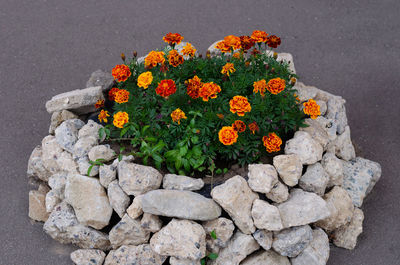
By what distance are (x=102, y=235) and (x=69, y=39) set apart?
3580 mm

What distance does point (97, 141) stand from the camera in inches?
164

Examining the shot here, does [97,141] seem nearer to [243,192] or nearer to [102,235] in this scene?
[102,235]

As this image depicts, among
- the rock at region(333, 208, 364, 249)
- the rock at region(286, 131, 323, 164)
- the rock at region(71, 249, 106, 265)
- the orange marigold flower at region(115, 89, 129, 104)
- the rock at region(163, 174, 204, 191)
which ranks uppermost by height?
the orange marigold flower at region(115, 89, 129, 104)

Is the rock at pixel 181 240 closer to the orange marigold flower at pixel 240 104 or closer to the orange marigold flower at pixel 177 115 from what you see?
the orange marigold flower at pixel 177 115

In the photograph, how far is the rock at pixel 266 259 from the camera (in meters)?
3.70

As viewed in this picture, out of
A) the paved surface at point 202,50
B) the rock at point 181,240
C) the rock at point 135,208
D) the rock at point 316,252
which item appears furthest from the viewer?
the paved surface at point 202,50

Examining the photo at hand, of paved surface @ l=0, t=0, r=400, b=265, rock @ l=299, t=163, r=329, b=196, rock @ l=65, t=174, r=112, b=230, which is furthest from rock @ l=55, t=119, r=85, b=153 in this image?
rock @ l=299, t=163, r=329, b=196

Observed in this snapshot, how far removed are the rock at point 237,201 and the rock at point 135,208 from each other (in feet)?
1.97

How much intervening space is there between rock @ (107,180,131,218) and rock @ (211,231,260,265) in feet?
2.91

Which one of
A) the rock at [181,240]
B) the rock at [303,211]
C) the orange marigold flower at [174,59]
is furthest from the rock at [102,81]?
the rock at [303,211]

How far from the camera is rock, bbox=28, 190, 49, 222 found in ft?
13.9

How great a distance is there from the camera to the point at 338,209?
13.2 ft

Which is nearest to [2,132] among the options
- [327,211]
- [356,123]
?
[327,211]

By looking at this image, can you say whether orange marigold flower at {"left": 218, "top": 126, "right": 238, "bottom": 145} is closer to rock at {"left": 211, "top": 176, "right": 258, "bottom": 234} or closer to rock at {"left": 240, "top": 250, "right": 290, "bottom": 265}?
rock at {"left": 211, "top": 176, "right": 258, "bottom": 234}
